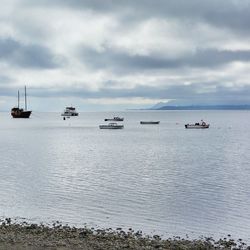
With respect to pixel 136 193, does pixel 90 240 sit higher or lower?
higher

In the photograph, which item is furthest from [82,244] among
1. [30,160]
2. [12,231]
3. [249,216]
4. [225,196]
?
[30,160]

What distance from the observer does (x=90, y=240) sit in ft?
62.5

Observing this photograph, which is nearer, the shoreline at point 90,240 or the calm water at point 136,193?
the shoreline at point 90,240

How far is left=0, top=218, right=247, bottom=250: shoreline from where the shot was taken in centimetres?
1781

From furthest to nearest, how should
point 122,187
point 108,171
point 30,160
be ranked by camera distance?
point 30,160 < point 108,171 < point 122,187

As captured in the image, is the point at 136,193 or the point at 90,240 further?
the point at 136,193

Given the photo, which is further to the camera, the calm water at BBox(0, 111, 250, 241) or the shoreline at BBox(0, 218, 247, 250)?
the calm water at BBox(0, 111, 250, 241)

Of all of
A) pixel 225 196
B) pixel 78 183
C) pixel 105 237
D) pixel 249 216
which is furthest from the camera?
pixel 78 183

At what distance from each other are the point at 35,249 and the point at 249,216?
13.3 m

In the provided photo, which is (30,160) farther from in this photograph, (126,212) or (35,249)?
(35,249)

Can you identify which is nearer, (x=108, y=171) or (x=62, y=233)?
(x=62, y=233)

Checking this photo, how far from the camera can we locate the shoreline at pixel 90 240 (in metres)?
17.8

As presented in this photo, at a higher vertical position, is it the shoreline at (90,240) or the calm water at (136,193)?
the shoreline at (90,240)

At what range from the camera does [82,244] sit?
18094 millimetres
